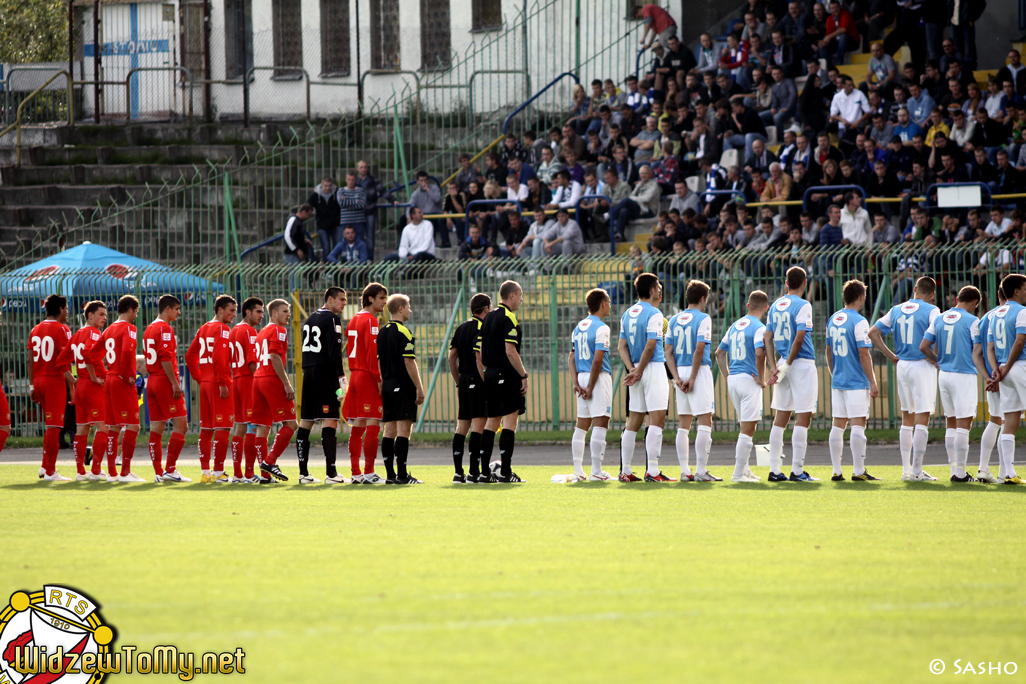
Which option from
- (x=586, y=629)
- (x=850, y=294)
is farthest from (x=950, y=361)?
(x=586, y=629)

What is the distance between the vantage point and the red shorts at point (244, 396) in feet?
49.1

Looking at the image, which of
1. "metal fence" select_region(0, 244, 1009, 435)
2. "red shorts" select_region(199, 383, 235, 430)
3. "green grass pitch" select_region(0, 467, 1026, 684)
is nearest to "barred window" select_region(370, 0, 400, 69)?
"metal fence" select_region(0, 244, 1009, 435)

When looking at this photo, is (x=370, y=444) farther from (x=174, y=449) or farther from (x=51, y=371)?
(x=51, y=371)

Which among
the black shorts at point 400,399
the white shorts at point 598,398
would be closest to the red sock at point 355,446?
the black shorts at point 400,399

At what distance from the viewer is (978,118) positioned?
22.3m

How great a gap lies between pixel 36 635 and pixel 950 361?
33.7 ft

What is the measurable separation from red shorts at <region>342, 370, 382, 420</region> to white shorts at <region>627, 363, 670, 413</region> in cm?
301

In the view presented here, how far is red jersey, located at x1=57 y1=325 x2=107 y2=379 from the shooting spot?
50.1 feet

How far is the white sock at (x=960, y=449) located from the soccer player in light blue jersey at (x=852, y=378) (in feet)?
3.09

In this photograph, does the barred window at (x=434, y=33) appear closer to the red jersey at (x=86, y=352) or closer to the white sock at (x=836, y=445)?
the red jersey at (x=86, y=352)

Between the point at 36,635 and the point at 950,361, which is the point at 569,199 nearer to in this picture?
the point at 950,361

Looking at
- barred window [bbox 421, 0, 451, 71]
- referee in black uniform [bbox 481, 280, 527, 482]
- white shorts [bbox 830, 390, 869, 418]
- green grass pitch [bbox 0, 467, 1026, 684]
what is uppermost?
barred window [bbox 421, 0, 451, 71]

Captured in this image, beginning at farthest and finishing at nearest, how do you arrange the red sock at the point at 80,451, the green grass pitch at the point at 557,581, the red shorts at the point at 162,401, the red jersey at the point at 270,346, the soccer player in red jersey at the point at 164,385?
the red sock at the point at 80,451 < the red shorts at the point at 162,401 < the soccer player in red jersey at the point at 164,385 < the red jersey at the point at 270,346 < the green grass pitch at the point at 557,581

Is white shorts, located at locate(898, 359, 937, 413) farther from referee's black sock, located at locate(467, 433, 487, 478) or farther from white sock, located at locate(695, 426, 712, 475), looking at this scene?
referee's black sock, located at locate(467, 433, 487, 478)
